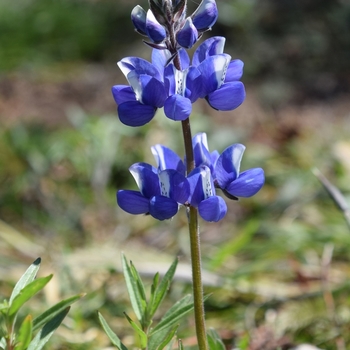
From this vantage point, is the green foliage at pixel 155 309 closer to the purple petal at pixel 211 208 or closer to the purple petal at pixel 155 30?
the purple petal at pixel 211 208

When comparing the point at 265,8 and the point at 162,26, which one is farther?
the point at 265,8

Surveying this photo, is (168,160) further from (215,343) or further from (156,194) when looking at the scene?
(215,343)

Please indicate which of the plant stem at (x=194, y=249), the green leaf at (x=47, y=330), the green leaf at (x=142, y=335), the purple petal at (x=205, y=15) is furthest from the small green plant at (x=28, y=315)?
the purple petal at (x=205, y=15)

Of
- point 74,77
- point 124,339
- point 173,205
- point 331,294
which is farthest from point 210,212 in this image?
point 74,77

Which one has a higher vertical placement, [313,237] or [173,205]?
[173,205]

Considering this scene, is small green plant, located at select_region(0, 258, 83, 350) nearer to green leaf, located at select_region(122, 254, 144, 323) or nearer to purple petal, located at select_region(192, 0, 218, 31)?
green leaf, located at select_region(122, 254, 144, 323)

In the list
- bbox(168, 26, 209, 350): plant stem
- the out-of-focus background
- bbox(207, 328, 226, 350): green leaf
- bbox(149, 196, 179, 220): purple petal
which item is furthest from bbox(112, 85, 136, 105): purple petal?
the out-of-focus background

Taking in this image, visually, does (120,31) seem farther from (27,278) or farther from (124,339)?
(27,278)
